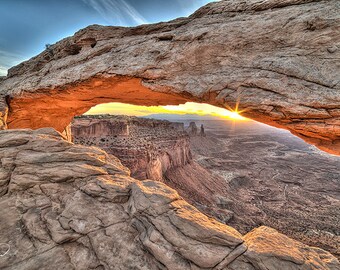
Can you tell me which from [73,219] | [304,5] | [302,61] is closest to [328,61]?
[302,61]

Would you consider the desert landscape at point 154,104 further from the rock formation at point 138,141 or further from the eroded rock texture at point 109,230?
the rock formation at point 138,141

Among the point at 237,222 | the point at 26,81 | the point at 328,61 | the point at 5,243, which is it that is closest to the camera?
the point at 5,243

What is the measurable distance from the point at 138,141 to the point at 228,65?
2441 cm

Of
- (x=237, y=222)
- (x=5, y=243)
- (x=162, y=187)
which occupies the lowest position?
(x=237, y=222)

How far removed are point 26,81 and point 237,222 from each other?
88.3 ft

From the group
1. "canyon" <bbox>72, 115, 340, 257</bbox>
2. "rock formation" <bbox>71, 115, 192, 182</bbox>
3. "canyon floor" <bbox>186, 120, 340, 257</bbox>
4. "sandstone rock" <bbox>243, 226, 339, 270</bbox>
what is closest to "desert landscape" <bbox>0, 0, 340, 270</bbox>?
"sandstone rock" <bbox>243, 226, 339, 270</bbox>

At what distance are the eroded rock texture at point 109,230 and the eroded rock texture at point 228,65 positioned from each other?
3588 millimetres

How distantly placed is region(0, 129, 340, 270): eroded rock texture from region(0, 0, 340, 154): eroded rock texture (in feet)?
11.8

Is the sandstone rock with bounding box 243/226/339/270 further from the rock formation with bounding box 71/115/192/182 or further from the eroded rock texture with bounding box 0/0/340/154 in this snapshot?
the rock formation with bounding box 71/115/192/182

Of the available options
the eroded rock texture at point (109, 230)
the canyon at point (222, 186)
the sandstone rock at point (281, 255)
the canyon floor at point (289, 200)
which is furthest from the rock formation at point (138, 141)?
the sandstone rock at point (281, 255)

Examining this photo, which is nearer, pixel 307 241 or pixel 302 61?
pixel 302 61

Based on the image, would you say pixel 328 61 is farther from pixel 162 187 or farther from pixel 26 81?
pixel 26 81

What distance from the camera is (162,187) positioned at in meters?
5.29

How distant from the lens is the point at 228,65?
6281 mm
